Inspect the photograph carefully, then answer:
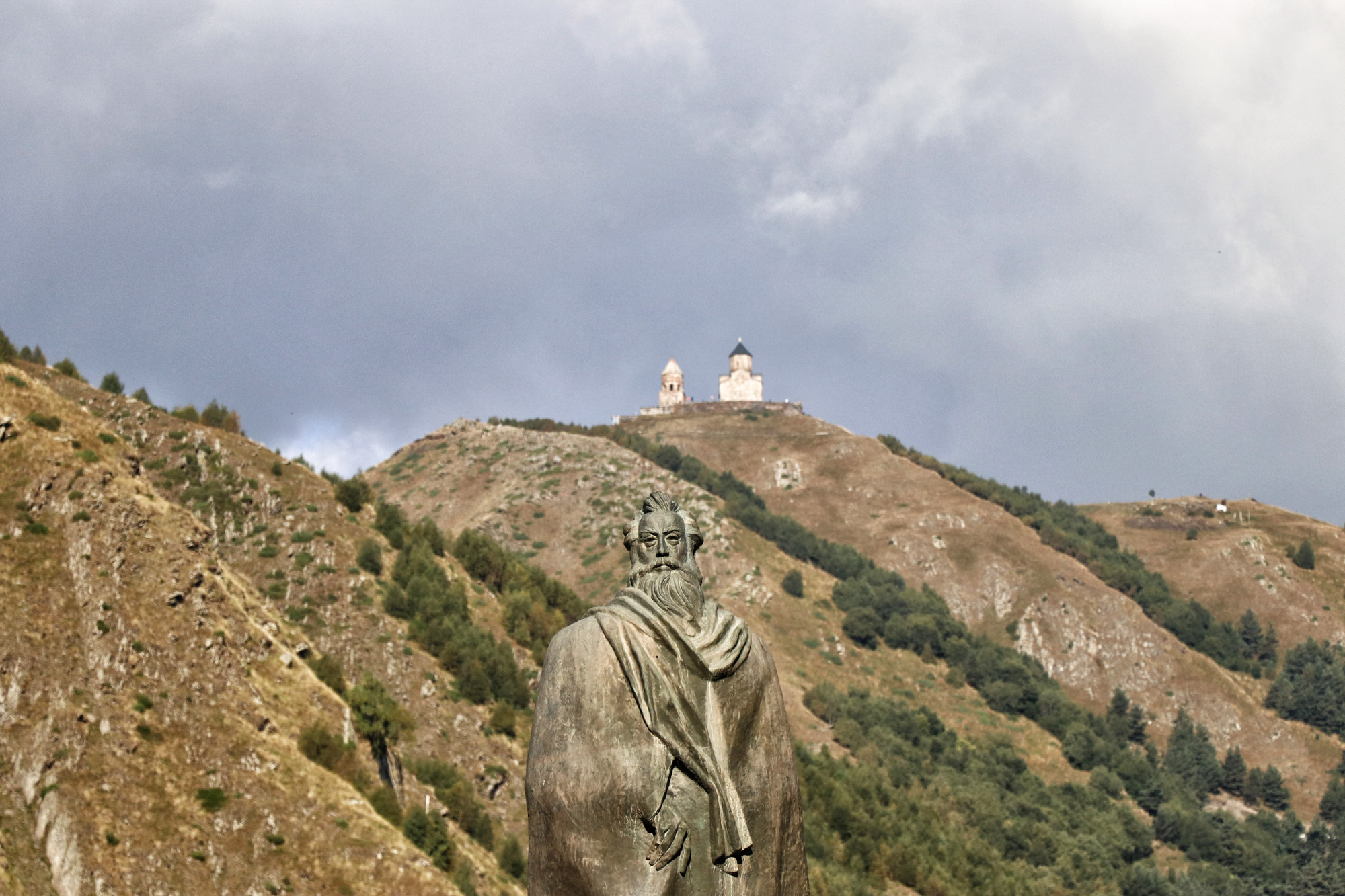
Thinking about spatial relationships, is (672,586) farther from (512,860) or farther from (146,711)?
(512,860)

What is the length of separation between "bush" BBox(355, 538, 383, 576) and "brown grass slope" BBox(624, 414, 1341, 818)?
87728mm

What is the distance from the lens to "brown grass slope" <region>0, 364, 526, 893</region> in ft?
102

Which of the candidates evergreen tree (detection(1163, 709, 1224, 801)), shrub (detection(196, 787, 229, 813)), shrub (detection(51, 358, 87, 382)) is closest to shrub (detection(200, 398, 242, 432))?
shrub (detection(51, 358, 87, 382))

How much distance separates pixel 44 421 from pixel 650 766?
3758 centimetres

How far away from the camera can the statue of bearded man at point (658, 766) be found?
686 cm

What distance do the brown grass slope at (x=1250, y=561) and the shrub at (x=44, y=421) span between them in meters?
139

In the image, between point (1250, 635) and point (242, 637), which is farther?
point (1250, 635)

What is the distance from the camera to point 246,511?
57438 millimetres

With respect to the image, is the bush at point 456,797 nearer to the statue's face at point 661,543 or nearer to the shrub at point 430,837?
the shrub at point 430,837

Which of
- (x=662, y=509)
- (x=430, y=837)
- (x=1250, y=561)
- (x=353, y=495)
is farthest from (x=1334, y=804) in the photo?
(x=662, y=509)

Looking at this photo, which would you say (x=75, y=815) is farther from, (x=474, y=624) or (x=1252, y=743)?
(x=1252, y=743)

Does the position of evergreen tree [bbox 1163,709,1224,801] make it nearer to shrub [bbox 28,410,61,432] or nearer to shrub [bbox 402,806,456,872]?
shrub [bbox 402,806,456,872]

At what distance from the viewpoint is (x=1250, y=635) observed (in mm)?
144750

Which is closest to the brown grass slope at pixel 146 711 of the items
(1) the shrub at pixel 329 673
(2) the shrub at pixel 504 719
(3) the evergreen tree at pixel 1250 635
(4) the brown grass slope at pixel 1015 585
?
(1) the shrub at pixel 329 673
